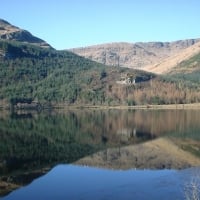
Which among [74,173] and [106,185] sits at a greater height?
[106,185]

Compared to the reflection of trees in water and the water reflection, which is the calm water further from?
the reflection of trees in water

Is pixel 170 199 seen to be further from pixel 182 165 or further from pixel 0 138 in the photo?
pixel 0 138

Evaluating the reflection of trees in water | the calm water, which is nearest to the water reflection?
the calm water

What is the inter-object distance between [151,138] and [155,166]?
3694 centimetres

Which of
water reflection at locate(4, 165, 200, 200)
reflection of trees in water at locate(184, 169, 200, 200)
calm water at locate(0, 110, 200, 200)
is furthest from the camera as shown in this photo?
calm water at locate(0, 110, 200, 200)

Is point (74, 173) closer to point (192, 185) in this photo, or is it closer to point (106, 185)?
point (106, 185)

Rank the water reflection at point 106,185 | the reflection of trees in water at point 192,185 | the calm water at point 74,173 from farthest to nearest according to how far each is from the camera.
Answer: the calm water at point 74,173, the water reflection at point 106,185, the reflection of trees in water at point 192,185

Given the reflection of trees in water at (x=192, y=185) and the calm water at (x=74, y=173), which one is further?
the calm water at (x=74, y=173)

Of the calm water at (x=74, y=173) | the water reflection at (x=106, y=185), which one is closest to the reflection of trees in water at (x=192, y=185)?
the calm water at (x=74, y=173)

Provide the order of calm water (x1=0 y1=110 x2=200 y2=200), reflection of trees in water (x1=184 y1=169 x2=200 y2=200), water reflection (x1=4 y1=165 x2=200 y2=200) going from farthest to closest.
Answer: calm water (x1=0 y1=110 x2=200 y2=200) → water reflection (x1=4 y1=165 x2=200 y2=200) → reflection of trees in water (x1=184 y1=169 x2=200 y2=200)

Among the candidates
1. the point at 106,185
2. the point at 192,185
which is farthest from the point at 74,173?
the point at 192,185

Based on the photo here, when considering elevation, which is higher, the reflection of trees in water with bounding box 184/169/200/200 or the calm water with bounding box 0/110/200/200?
the reflection of trees in water with bounding box 184/169/200/200

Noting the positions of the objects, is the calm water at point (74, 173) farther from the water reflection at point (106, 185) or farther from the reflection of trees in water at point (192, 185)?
the reflection of trees in water at point (192, 185)

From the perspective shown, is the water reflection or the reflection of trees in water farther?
the water reflection
